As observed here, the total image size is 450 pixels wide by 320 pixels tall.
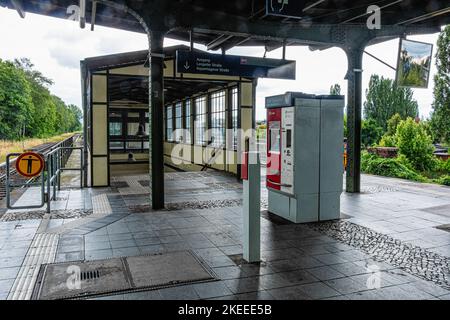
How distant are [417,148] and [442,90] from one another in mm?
8488

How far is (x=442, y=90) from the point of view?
2141cm

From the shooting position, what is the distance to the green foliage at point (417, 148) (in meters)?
15.0

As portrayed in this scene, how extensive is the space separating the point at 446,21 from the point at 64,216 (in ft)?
30.4

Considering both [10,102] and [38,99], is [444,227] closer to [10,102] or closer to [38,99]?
[10,102]

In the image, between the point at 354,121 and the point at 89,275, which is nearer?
the point at 89,275

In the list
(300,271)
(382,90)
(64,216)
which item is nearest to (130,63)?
(64,216)

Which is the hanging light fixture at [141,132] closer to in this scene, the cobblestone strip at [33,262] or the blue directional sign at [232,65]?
the blue directional sign at [232,65]

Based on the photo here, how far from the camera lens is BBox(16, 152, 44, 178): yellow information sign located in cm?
678

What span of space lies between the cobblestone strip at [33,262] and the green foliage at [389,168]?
11.1 meters

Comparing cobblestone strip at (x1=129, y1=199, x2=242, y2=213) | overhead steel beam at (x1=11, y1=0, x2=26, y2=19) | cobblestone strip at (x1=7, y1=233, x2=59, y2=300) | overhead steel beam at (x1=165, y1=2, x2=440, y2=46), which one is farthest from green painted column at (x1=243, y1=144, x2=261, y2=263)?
overhead steel beam at (x1=11, y1=0, x2=26, y2=19)

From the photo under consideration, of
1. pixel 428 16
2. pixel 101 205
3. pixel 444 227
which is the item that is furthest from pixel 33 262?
pixel 428 16

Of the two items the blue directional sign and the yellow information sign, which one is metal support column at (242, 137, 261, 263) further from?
the yellow information sign

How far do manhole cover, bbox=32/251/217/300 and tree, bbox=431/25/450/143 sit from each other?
20.4 metres
